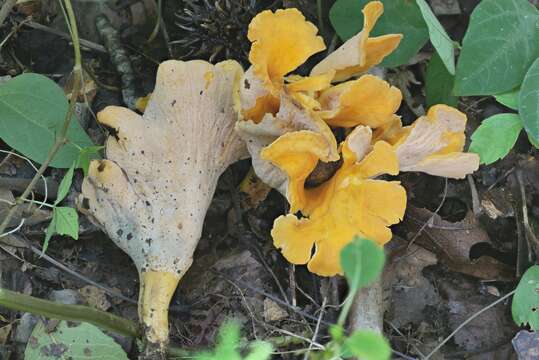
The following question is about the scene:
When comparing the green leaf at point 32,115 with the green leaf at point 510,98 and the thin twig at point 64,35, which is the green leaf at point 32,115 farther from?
the green leaf at point 510,98

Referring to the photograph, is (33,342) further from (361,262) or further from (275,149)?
(361,262)

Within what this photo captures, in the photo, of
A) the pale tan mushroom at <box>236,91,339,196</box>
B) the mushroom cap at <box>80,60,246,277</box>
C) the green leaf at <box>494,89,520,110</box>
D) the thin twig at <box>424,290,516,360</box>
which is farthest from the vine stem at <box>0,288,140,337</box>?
the green leaf at <box>494,89,520,110</box>

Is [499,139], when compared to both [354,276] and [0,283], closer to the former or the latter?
[354,276]

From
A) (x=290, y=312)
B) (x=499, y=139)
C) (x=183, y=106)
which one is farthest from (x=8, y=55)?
(x=499, y=139)

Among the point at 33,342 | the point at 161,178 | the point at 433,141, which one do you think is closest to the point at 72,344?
the point at 33,342

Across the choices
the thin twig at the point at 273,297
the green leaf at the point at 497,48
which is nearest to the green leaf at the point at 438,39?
the green leaf at the point at 497,48

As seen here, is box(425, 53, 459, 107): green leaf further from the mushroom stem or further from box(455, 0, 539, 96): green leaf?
the mushroom stem
